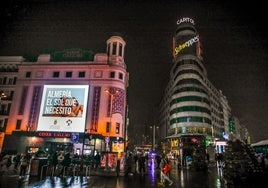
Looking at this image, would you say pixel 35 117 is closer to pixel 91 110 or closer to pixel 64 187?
pixel 91 110

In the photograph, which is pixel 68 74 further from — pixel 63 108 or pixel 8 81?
pixel 8 81

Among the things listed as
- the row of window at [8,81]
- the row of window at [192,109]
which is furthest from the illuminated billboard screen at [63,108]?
the row of window at [192,109]

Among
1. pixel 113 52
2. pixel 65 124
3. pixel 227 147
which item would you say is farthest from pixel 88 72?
pixel 227 147

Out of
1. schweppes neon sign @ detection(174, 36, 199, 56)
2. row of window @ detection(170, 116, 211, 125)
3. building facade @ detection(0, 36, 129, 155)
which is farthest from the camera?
schweppes neon sign @ detection(174, 36, 199, 56)

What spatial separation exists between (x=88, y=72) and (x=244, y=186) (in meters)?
40.8

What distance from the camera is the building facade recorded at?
4066cm

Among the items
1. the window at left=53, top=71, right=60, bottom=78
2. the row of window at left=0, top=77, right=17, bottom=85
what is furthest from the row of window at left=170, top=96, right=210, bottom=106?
the row of window at left=0, top=77, right=17, bottom=85

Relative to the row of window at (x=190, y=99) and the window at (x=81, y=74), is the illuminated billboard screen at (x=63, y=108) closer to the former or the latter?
the window at (x=81, y=74)

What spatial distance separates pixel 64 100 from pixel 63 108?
1.60 metres

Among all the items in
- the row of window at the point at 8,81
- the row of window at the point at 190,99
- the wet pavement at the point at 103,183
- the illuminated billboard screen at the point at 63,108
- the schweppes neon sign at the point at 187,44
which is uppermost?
the schweppes neon sign at the point at 187,44

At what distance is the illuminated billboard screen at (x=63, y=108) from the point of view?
40.5m

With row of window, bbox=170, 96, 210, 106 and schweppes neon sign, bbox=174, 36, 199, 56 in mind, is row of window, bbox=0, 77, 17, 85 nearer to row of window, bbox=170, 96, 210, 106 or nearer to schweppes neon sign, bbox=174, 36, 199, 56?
row of window, bbox=170, 96, 210, 106

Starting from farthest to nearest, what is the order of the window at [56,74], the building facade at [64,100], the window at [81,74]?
1. the window at [56,74]
2. the window at [81,74]
3. the building facade at [64,100]

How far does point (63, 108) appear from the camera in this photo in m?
41.3
